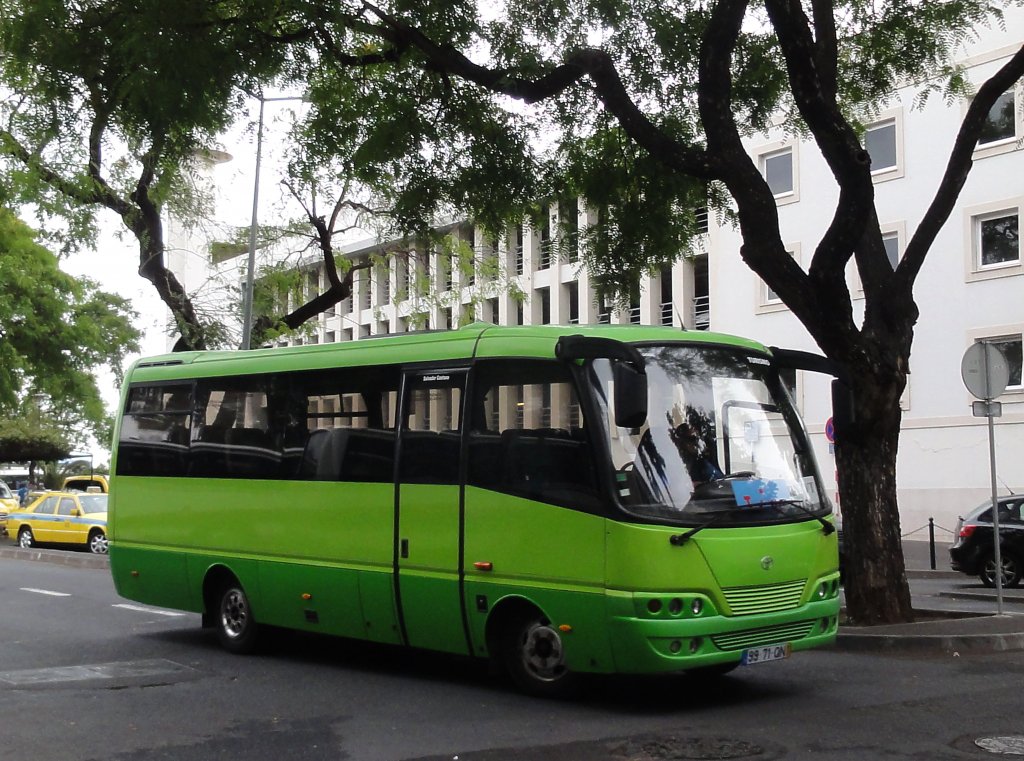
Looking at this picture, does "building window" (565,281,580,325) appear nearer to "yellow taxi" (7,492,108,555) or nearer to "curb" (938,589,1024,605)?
"yellow taxi" (7,492,108,555)

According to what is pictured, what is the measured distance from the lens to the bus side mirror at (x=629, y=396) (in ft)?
29.2

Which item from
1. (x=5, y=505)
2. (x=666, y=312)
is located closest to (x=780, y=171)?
(x=666, y=312)

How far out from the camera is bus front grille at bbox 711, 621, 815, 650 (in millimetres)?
9297

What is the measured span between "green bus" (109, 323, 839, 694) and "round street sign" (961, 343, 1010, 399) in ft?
16.3

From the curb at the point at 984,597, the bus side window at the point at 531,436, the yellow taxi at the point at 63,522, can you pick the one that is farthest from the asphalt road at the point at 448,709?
the yellow taxi at the point at 63,522

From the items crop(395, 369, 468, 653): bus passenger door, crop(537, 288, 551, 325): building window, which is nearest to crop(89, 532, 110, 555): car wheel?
crop(537, 288, 551, 325): building window

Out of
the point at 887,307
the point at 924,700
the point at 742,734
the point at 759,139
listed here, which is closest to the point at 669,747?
the point at 742,734

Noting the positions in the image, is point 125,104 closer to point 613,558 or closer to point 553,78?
point 553,78

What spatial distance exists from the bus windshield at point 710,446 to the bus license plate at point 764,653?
0.89 m

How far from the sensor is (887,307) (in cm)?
1378

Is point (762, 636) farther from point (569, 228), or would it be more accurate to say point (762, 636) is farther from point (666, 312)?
point (666, 312)

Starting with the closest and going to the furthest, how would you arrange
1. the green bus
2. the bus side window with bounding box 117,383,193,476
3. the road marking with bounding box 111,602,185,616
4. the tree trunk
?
the green bus, the tree trunk, the bus side window with bounding box 117,383,193,476, the road marking with bounding box 111,602,185,616

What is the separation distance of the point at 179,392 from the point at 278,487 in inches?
87.2

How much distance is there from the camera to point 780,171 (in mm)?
40000
